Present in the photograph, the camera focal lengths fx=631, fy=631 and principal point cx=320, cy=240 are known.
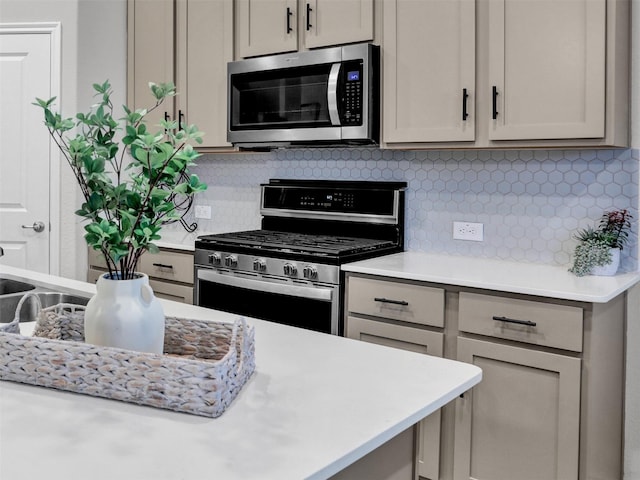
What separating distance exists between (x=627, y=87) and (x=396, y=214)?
1161mm

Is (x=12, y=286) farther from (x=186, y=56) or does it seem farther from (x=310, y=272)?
(x=186, y=56)

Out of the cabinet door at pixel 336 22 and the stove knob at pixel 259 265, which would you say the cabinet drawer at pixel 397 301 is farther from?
the cabinet door at pixel 336 22

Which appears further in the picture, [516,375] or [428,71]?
[428,71]

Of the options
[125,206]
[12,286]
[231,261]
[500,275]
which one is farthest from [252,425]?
[231,261]

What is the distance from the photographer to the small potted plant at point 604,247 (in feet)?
7.97

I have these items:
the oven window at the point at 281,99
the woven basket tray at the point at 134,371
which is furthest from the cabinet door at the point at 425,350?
the woven basket tray at the point at 134,371

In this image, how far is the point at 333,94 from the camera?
116 inches

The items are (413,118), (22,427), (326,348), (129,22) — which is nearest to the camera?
(22,427)

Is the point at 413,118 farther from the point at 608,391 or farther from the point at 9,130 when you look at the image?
the point at 9,130

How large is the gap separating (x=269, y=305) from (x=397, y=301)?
0.68 meters

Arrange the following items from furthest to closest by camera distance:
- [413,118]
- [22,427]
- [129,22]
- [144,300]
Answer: [129,22] < [413,118] < [144,300] < [22,427]

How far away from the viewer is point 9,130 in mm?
4035

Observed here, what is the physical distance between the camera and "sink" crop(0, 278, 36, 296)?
2.36 m

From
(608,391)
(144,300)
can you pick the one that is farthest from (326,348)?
(608,391)
